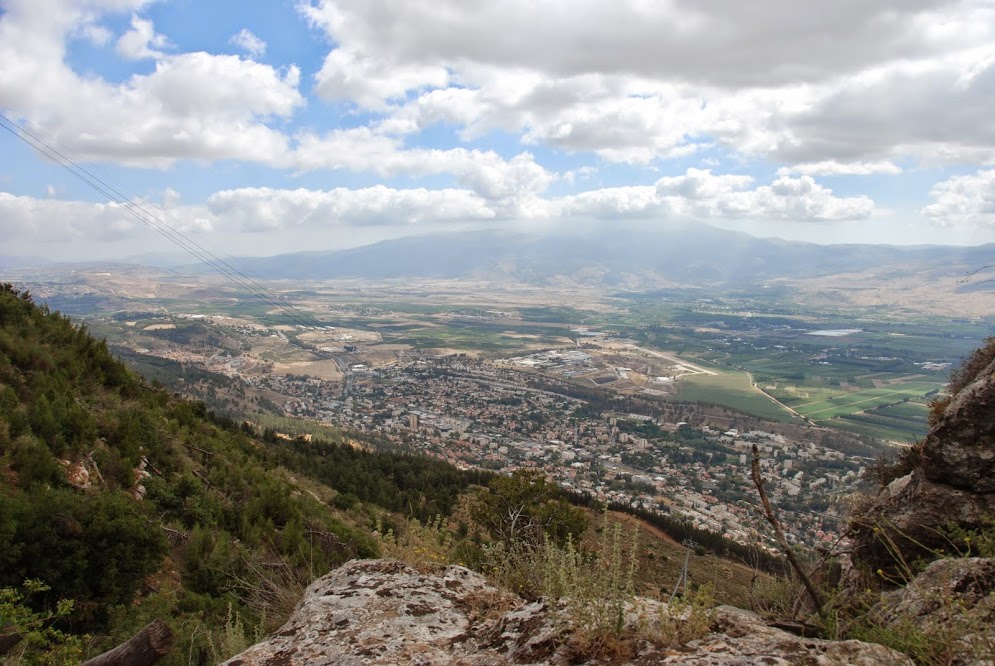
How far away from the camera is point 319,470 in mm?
17250

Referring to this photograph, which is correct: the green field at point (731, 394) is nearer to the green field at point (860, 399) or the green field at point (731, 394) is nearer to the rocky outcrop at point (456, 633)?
the green field at point (860, 399)

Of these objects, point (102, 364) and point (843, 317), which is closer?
point (102, 364)

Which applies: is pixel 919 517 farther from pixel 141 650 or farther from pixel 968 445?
pixel 141 650

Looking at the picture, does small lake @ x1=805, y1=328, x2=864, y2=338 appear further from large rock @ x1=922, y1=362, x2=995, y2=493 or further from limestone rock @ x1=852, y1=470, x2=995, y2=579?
limestone rock @ x1=852, y1=470, x2=995, y2=579

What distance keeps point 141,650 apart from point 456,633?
1.81 m

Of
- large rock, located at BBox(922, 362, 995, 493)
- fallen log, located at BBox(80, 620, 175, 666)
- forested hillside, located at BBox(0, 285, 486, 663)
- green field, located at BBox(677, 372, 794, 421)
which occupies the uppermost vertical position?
large rock, located at BBox(922, 362, 995, 493)

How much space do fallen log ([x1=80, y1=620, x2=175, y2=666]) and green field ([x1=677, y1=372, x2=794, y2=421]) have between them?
198 ft

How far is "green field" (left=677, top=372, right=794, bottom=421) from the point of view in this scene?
58.2 meters

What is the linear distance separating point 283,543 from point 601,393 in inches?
2446

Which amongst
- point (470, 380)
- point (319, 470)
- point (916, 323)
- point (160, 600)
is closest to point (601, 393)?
point (470, 380)

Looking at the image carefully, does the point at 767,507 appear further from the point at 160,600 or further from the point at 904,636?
the point at 160,600

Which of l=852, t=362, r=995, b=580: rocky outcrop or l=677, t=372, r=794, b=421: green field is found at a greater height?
l=852, t=362, r=995, b=580: rocky outcrop

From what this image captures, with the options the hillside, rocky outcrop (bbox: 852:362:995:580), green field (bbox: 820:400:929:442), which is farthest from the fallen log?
green field (bbox: 820:400:929:442)

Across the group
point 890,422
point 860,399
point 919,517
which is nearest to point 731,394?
point 860,399
